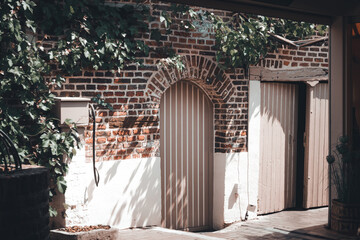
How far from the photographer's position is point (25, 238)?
11.7 feet

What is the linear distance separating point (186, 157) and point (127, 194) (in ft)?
4.18

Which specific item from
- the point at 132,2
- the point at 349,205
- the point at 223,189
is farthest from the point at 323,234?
the point at 132,2

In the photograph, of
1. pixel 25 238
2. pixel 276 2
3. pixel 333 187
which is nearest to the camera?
pixel 25 238

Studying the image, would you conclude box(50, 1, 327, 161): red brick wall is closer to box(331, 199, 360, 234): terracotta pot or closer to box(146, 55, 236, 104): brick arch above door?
box(146, 55, 236, 104): brick arch above door

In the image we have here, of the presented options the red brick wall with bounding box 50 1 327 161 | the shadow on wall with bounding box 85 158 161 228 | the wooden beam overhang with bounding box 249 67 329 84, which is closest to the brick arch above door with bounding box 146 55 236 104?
the red brick wall with bounding box 50 1 327 161

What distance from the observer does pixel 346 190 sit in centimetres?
700

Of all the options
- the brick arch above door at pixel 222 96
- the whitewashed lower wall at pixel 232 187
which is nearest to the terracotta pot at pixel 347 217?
the whitewashed lower wall at pixel 232 187

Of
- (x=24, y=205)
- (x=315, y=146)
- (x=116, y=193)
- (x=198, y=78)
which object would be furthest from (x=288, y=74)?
(x=24, y=205)

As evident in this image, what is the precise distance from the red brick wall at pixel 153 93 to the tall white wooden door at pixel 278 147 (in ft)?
1.72

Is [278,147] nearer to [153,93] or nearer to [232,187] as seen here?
[232,187]

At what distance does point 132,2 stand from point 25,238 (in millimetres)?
4639

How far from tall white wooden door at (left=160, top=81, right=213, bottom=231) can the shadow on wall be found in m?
0.37

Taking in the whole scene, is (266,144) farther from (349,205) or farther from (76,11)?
(76,11)

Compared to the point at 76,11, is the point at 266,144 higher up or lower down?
lower down
